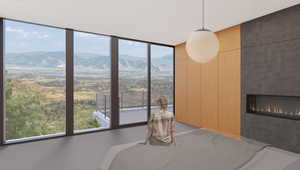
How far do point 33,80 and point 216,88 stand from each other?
14.0 ft

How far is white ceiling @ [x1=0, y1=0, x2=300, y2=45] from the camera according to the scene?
2455mm

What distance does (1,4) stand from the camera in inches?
99.3

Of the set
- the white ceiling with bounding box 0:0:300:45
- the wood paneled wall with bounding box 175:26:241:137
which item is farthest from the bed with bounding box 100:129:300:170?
the white ceiling with bounding box 0:0:300:45

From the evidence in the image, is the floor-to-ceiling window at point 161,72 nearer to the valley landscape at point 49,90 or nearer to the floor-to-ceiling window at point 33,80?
the valley landscape at point 49,90

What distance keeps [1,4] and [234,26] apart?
4.40 metres

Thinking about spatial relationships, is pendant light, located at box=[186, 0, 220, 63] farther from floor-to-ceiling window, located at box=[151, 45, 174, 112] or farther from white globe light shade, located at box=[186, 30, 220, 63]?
floor-to-ceiling window, located at box=[151, 45, 174, 112]

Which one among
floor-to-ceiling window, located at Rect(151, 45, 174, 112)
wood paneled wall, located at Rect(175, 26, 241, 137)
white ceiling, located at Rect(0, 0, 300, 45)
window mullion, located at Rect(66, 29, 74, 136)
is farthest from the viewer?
floor-to-ceiling window, located at Rect(151, 45, 174, 112)

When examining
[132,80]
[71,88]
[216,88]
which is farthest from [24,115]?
[216,88]

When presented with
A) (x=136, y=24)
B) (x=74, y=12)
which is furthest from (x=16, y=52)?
(x=136, y=24)

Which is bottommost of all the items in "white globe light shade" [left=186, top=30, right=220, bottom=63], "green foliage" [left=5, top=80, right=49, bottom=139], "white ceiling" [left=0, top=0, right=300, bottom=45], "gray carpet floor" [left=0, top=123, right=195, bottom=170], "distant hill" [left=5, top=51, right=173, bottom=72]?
"gray carpet floor" [left=0, top=123, right=195, bottom=170]

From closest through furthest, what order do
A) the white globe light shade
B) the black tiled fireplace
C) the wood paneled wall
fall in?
the white globe light shade, the black tiled fireplace, the wood paneled wall

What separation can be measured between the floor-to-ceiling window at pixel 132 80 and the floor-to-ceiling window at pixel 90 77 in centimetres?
42

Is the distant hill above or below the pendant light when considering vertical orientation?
above

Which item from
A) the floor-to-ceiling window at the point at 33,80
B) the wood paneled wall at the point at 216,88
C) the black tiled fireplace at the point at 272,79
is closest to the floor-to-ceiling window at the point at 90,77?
the floor-to-ceiling window at the point at 33,80
